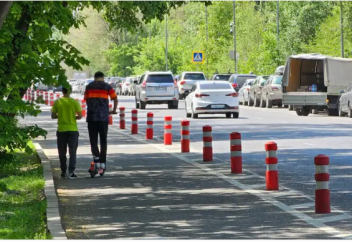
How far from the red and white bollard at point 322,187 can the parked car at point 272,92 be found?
1600 inches

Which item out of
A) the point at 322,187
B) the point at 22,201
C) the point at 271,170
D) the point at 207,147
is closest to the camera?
the point at 322,187

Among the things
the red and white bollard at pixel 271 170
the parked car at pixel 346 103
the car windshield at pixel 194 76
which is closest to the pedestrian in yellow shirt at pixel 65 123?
the red and white bollard at pixel 271 170

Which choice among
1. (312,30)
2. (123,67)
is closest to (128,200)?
(312,30)

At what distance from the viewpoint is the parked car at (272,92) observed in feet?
175

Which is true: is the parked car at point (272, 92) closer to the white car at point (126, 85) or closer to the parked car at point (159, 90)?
the parked car at point (159, 90)

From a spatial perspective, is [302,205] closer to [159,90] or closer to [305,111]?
[305,111]

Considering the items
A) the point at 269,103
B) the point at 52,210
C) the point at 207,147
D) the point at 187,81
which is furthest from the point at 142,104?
the point at 52,210

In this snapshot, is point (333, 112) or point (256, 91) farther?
point (256, 91)

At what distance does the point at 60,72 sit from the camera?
1421 cm

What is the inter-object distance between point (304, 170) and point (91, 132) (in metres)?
3.61

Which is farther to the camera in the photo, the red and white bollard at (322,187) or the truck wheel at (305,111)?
the truck wheel at (305,111)

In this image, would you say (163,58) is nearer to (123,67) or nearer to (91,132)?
(123,67)

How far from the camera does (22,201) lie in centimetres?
1432

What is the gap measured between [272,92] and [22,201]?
1589 inches
